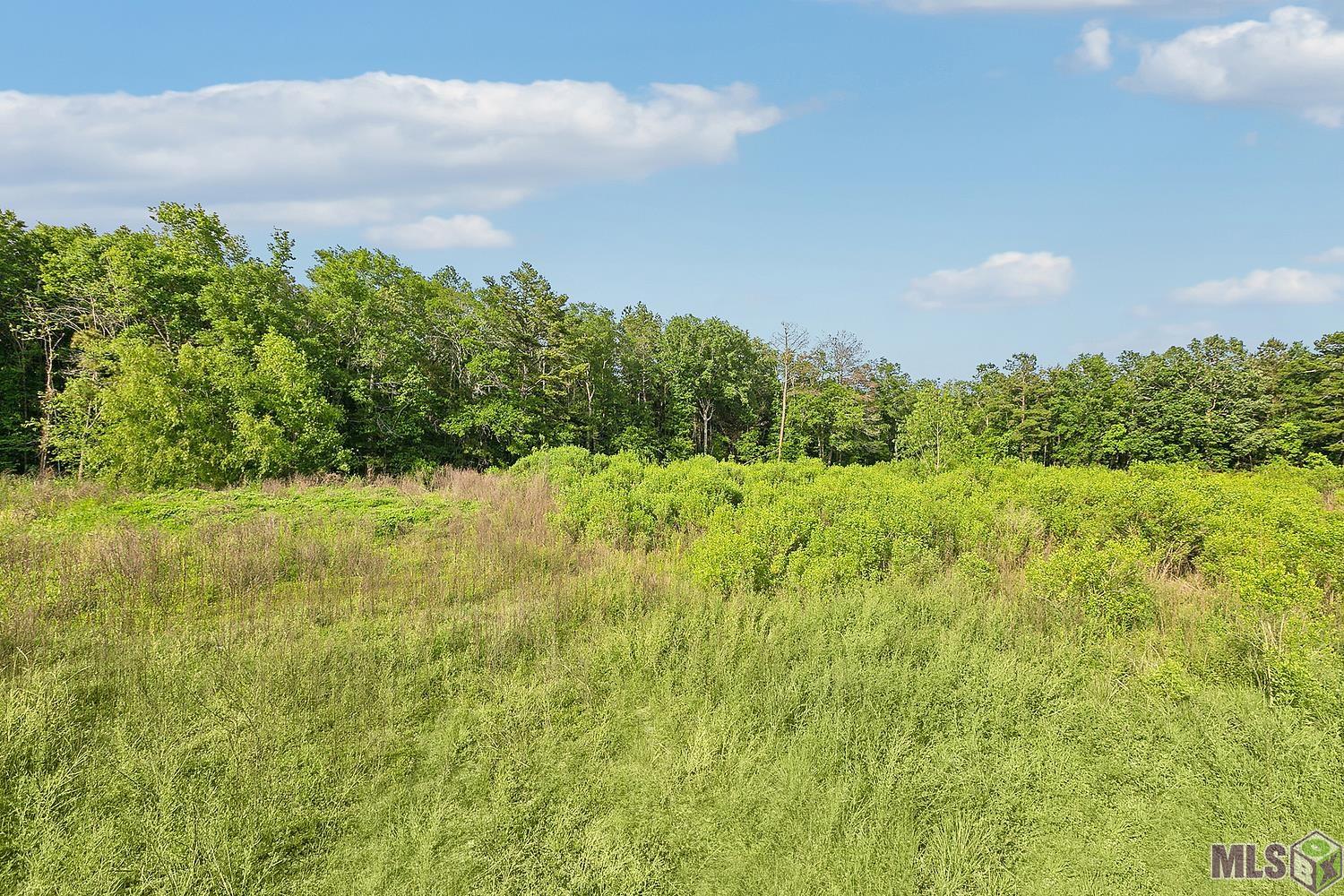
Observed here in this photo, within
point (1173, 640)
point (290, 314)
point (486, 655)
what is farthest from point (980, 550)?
point (290, 314)

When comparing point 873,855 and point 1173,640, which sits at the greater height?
point 1173,640

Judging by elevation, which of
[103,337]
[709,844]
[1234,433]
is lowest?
[709,844]

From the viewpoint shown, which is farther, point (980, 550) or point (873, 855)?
point (980, 550)

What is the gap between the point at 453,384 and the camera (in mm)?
30312

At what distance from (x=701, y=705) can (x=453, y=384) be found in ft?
93.9

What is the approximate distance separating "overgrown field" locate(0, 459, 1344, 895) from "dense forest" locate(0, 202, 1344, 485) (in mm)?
10801

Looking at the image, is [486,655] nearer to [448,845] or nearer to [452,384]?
[448,845]

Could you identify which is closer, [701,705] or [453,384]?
[701,705]

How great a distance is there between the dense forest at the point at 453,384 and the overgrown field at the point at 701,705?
1080cm

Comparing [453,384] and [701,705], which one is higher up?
[453,384]

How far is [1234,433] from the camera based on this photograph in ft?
110

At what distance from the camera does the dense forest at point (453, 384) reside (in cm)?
1850

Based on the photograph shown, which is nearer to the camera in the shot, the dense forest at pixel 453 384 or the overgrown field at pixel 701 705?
the overgrown field at pixel 701 705

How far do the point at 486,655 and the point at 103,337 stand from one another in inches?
971
